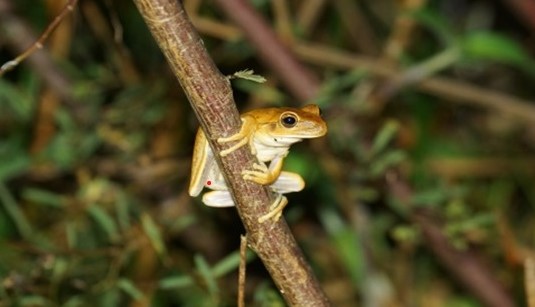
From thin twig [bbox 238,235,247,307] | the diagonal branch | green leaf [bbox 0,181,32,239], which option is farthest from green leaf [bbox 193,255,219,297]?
green leaf [bbox 0,181,32,239]

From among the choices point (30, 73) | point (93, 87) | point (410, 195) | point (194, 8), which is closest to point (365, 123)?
point (410, 195)

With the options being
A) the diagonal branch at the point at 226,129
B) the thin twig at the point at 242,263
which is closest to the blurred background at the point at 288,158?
the thin twig at the point at 242,263

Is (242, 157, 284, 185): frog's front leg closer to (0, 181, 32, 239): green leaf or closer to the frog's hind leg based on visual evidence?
the frog's hind leg

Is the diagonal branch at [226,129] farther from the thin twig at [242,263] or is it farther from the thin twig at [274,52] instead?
the thin twig at [274,52]

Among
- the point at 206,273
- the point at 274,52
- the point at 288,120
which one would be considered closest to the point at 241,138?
the point at 288,120

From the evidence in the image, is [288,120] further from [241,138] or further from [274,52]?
[274,52]

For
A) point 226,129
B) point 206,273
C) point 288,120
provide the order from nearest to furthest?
point 226,129, point 288,120, point 206,273
